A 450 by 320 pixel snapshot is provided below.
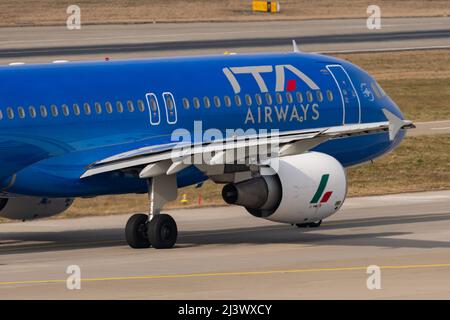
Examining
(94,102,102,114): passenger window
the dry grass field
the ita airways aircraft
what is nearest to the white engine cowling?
the ita airways aircraft

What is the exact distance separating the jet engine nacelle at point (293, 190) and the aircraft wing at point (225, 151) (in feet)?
2.06

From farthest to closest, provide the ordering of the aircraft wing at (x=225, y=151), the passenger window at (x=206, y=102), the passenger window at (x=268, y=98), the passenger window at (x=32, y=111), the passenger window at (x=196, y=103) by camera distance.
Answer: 1. the passenger window at (x=268, y=98)
2. the passenger window at (x=206, y=102)
3. the passenger window at (x=196, y=103)
4. the passenger window at (x=32, y=111)
5. the aircraft wing at (x=225, y=151)

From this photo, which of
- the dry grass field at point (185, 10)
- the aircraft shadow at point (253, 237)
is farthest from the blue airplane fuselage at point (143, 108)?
the dry grass field at point (185, 10)

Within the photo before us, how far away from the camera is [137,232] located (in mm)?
37062

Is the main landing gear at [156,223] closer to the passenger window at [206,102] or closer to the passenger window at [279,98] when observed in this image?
the passenger window at [206,102]

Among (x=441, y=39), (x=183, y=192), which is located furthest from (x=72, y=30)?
(x=183, y=192)

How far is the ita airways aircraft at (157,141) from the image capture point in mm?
35469

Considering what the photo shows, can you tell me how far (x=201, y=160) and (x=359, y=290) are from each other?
26.0ft

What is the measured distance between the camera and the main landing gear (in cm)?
3650

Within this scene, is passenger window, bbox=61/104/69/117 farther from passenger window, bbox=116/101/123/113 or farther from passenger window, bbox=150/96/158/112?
passenger window, bbox=150/96/158/112

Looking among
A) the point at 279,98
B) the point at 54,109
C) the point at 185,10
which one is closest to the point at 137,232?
the point at 54,109

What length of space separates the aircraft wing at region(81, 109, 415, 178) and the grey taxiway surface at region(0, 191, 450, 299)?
2.31 meters

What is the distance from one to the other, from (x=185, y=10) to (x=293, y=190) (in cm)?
9455
